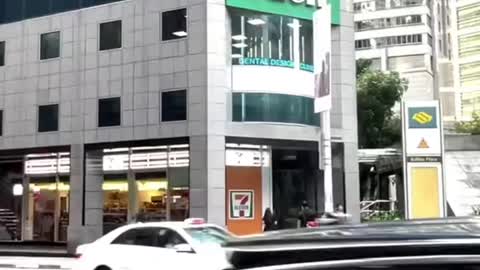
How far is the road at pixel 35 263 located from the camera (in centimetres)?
2198

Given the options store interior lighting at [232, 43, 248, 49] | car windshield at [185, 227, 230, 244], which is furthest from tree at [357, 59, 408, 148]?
car windshield at [185, 227, 230, 244]

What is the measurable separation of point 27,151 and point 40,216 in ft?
9.41

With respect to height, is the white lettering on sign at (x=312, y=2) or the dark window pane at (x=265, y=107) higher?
the white lettering on sign at (x=312, y=2)

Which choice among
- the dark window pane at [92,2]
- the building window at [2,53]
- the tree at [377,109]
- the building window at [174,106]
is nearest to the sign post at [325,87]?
the building window at [174,106]

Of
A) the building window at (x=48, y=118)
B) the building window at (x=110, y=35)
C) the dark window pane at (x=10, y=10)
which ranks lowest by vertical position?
the building window at (x=48, y=118)

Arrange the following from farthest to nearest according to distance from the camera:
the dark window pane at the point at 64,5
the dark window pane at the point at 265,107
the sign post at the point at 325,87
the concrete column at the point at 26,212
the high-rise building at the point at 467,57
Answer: the high-rise building at the point at 467,57 → the concrete column at the point at 26,212 → the dark window pane at the point at 64,5 → the dark window pane at the point at 265,107 → the sign post at the point at 325,87

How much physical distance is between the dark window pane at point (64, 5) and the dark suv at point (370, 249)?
2755 centimetres

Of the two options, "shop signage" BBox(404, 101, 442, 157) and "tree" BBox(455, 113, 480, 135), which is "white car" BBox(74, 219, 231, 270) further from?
"tree" BBox(455, 113, 480, 135)

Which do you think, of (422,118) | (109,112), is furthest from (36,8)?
(422,118)

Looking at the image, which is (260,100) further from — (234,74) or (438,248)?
(438,248)

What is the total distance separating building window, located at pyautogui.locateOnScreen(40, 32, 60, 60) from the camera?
2867 cm

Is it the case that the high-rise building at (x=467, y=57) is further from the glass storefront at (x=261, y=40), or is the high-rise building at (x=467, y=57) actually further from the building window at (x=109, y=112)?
the building window at (x=109, y=112)

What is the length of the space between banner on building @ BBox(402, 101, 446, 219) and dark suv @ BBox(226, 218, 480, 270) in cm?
1906

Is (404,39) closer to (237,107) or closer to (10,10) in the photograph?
(10,10)
